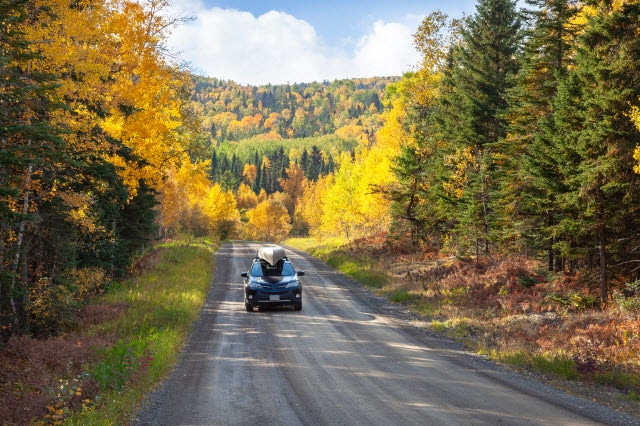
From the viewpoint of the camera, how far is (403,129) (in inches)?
1467

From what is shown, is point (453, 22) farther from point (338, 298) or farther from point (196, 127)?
point (338, 298)

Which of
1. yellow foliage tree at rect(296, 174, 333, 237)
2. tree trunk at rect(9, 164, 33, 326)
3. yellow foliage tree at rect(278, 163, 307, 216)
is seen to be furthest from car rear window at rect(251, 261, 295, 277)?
yellow foliage tree at rect(278, 163, 307, 216)

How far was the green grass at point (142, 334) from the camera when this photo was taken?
320 inches

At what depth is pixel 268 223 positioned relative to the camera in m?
105

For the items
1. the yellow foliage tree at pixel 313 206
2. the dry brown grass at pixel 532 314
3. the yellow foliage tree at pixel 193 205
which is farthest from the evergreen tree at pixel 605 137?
the yellow foliage tree at pixel 313 206

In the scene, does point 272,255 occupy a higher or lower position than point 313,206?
lower

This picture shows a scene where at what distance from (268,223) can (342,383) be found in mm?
95963

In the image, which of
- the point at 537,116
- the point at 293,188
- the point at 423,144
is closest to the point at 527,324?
the point at 537,116

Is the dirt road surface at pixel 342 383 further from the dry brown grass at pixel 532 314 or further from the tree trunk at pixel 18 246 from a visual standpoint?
the tree trunk at pixel 18 246

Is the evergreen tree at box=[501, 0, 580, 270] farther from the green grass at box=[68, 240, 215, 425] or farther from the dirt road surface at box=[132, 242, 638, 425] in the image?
the green grass at box=[68, 240, 215, 425]

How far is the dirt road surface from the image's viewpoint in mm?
7777

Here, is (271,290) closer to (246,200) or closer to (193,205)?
(193,205)

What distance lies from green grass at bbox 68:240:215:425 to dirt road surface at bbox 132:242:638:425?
14.5 inches

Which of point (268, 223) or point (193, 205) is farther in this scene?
point (268, 223)
